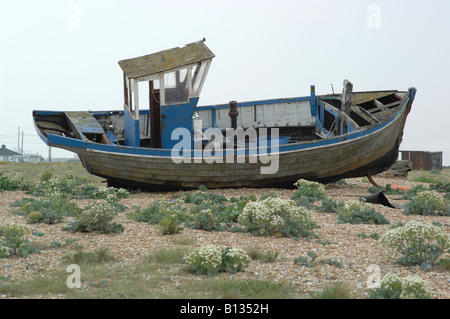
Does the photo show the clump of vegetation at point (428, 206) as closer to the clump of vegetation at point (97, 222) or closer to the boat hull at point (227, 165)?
the boat hull at point (227, 165)

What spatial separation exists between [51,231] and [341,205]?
20.0ft

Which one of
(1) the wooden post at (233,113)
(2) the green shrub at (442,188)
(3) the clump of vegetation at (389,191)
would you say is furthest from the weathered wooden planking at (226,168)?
(1) the wooden post at (233,113)

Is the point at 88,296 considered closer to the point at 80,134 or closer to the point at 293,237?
the point at 293,237

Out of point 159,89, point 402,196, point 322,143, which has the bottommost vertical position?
point 402,196

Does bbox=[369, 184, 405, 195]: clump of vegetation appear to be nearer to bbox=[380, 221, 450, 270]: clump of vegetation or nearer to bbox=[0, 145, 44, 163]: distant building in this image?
bbox=[380, 221, 450, 270]: clump of vegetation

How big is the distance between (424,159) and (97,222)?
80.1ft

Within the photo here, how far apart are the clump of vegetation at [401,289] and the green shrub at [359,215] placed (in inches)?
169

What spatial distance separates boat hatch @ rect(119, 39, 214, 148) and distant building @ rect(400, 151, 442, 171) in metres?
18.0

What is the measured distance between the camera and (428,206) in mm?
11172

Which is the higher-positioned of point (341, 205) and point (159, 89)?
point (159, 89)

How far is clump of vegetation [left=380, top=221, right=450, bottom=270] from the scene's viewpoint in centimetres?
693
